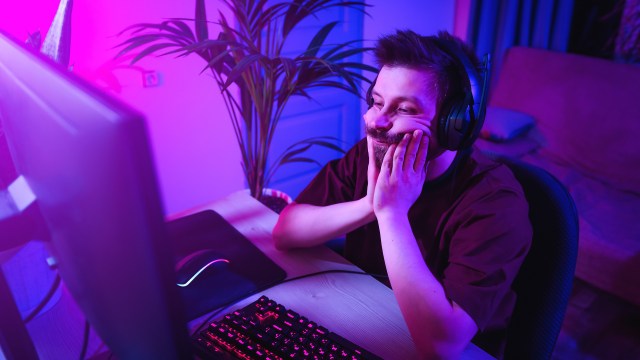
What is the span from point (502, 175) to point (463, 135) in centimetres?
14

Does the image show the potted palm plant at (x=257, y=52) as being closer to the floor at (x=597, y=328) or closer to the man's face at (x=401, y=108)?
the man's face at (x=401, y=108)

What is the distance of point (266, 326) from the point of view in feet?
2.77

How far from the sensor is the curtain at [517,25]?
2.79 m

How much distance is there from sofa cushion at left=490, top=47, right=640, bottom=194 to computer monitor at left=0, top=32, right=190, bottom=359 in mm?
2452

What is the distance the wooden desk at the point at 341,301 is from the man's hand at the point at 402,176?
17 cm

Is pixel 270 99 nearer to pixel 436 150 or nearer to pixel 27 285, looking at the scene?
pixel 436 150

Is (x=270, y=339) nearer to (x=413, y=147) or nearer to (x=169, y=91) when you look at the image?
(x=413, y=147)

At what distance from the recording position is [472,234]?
3.07 ft

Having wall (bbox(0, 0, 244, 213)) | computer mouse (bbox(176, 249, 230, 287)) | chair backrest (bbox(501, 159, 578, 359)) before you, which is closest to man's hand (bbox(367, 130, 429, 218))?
chair backrest (bbox(501, 159, 578, 359))

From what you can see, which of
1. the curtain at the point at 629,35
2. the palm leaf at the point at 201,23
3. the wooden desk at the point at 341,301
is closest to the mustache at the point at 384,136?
the wooden desk at the point at 341,301

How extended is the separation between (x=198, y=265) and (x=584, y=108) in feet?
7.32

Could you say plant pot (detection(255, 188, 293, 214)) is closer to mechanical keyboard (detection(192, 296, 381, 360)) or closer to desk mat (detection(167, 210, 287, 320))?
→ desk mat (detection(167, 210, 287, 320))

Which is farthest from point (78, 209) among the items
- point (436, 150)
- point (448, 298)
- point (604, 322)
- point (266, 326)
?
point (604, 322)

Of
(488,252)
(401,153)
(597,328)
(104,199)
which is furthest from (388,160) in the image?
(597,328)
